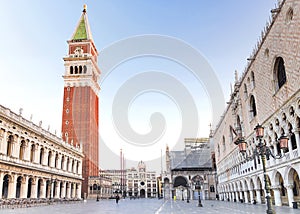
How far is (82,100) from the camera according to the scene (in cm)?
6975

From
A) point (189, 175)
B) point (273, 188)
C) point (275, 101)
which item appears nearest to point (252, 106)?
point (275, 101)

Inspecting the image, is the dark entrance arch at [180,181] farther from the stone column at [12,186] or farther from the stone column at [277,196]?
the stone column at [277,196]

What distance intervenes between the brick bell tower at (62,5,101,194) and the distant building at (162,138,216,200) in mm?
19588

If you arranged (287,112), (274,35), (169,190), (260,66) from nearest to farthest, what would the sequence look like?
(287,112) < (274,35) < (260,66) < (169,190)

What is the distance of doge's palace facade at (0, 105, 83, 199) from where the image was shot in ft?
100

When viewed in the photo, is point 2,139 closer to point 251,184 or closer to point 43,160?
point 43,160

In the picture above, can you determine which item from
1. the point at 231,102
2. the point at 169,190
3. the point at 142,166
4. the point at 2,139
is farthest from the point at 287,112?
the point at 142,166

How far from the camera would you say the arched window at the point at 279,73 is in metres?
20.9

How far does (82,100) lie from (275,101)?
5519 centimetres

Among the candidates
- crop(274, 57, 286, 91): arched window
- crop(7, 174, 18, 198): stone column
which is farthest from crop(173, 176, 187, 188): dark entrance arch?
crop(274, 57, 286, 91): arched window

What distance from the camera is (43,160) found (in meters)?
40.3

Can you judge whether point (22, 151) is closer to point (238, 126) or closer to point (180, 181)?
point (238, 126)

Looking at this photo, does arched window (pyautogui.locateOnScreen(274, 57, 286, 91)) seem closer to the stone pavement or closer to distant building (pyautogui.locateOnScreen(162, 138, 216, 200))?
the stone pavement

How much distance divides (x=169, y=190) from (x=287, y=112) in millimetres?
42262
